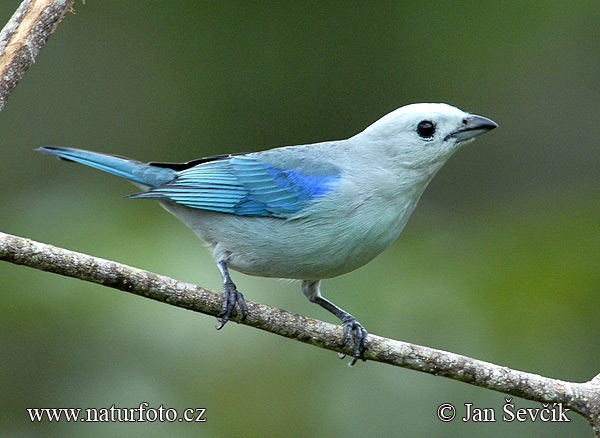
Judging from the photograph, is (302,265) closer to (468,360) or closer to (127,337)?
(468,360)

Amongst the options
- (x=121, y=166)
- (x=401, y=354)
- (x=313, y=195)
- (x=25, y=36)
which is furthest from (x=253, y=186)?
(x=25, y=36)

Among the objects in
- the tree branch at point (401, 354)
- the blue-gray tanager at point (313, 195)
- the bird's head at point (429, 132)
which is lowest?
the tree branch at point (401, 354)

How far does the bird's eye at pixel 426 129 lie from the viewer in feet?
14.3

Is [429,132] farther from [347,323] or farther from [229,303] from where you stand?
[229,303]

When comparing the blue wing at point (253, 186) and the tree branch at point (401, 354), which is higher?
the blue wing at point (253, 186)

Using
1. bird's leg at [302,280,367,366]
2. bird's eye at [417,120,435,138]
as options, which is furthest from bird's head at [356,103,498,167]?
bird's leg at [302,280,367,366]

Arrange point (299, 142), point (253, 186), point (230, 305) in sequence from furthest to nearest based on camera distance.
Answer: point (299, 142) < point (253, 186) < point (230, 305)

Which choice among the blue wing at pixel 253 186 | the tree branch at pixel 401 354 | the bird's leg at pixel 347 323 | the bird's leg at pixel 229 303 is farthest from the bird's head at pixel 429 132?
the bird's leg at pixel 229 303

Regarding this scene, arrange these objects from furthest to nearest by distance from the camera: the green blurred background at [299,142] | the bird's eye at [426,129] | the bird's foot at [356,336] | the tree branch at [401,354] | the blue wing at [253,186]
→ 1. the green blurred background at [299,142]
2. the blue wing at [253,186]
3. the bird's eye at [426,129]
4. the bird's foot at [356,336]
5. the tree branch at [401,354]

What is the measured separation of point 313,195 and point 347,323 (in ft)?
2.47

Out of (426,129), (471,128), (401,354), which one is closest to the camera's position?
(401,354)

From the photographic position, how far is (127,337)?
511 cm

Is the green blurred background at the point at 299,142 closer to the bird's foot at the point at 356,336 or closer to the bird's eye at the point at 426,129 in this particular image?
the bird's foot at the point at 356,336

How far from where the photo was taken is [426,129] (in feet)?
14.4
